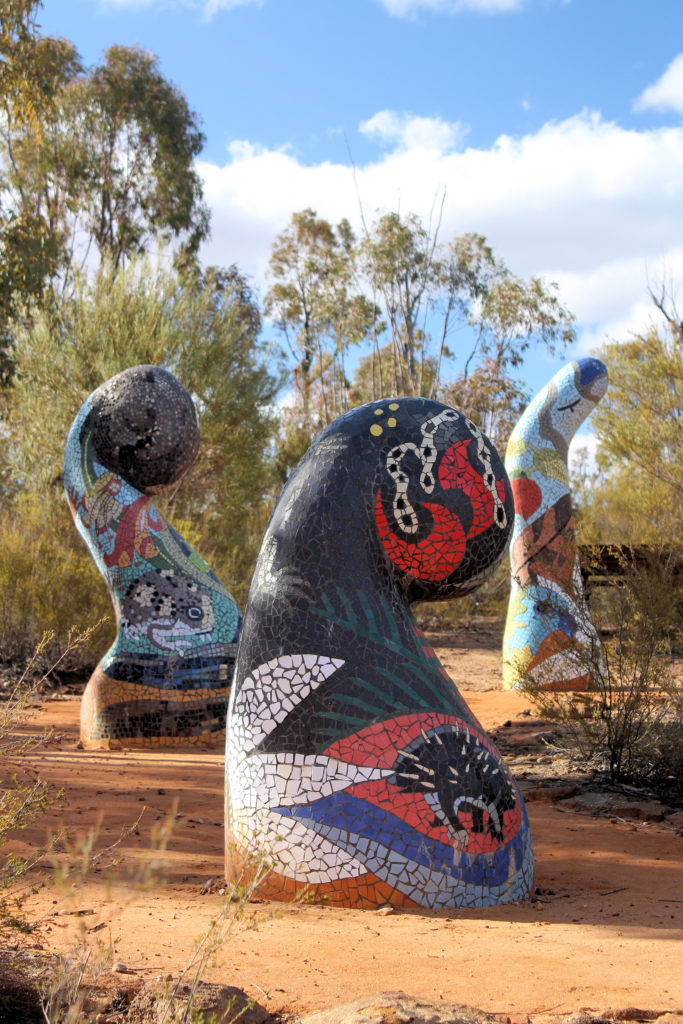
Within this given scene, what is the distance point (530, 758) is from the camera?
6.91 meters

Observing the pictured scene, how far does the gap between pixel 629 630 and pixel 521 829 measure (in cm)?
312

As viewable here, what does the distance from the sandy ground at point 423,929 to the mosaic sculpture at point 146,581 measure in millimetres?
1731

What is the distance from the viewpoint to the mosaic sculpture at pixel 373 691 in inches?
129

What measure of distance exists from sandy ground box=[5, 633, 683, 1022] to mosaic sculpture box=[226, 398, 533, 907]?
6.9 inches

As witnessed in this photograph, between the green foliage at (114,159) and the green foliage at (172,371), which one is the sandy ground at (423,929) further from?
the green foliage at (114,159)

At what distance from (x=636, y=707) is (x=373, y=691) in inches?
129

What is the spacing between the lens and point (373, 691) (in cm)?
341

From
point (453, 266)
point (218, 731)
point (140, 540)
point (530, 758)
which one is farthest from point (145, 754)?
point (453, 266)

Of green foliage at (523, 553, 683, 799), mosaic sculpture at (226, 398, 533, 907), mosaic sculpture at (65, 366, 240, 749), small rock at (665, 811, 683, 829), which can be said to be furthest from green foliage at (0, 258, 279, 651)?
mosaic sculpture at (226, 398, 533, 907)

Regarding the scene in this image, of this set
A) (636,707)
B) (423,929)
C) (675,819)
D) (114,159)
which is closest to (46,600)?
(636,707)

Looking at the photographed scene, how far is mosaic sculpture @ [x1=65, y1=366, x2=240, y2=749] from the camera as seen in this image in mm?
7098

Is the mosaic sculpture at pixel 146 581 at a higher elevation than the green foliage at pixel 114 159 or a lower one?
lower

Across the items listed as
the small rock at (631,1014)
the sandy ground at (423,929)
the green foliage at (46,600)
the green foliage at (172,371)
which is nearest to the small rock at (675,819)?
the sandy ground at (423,929)

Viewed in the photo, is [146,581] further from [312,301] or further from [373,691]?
[312,301]
